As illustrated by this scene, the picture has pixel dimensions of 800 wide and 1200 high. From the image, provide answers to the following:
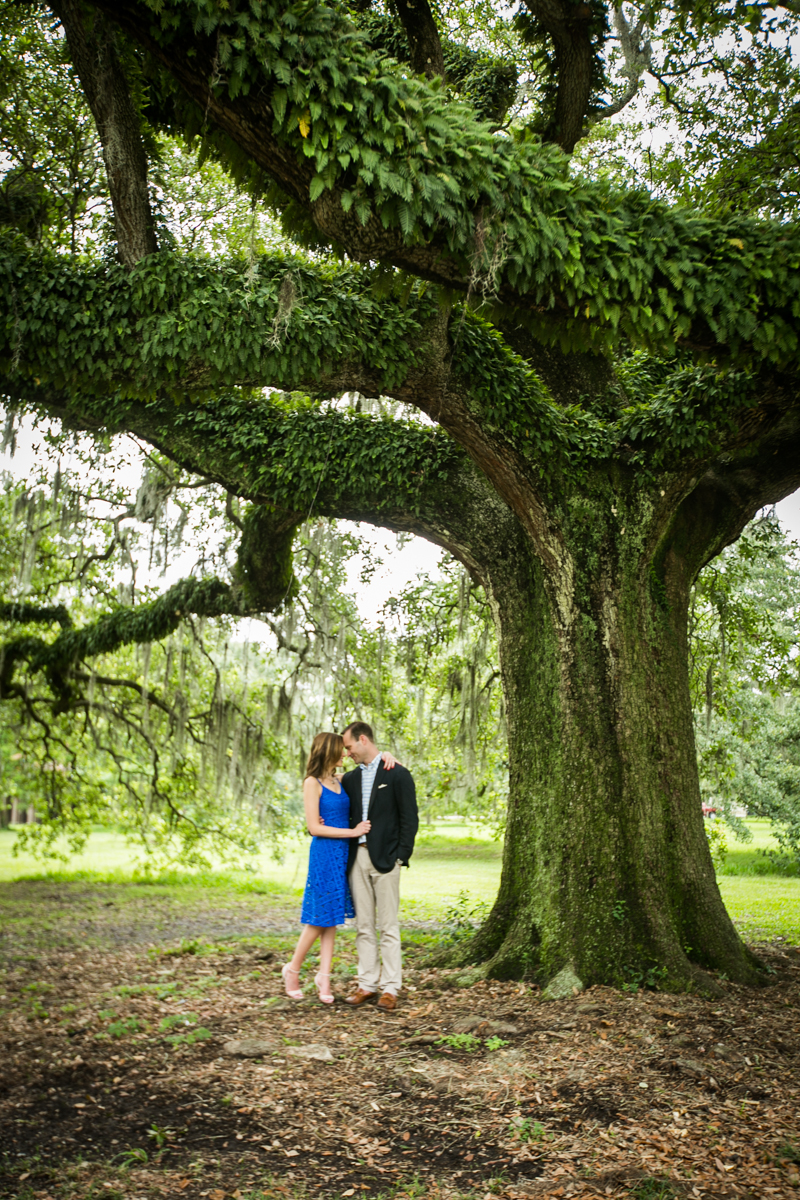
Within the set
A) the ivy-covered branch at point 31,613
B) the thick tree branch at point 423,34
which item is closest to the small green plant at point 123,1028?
the ivy-covered branch at point 31,613

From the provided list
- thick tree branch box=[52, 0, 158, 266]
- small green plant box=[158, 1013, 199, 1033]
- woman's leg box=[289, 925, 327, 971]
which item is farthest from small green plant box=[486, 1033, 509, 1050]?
thick tree branch box=[52, 0, 158, 266]

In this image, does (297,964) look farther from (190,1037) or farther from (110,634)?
(110,634)

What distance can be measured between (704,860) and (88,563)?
27.3ft

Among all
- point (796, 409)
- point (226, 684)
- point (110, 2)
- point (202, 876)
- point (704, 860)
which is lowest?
point (202, 876)

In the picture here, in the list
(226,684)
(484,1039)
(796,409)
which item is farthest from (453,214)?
(226,684)

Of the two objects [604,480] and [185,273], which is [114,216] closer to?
[185,273]

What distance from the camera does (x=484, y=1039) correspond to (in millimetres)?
4535

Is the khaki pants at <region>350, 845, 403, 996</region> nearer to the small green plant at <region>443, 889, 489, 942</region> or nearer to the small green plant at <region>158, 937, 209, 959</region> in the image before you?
the small green plant at <region>443, 889, 489, 942</region>

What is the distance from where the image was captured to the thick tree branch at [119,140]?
4.98 meters

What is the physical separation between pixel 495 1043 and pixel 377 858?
4.37 ft

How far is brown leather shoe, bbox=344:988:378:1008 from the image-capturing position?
5.29 m

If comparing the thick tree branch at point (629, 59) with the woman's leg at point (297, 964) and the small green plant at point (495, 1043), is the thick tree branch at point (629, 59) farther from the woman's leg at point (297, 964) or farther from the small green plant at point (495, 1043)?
the small green plant at point (495, 1043)

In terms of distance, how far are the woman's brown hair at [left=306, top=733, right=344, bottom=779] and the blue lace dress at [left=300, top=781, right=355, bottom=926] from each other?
95 mm

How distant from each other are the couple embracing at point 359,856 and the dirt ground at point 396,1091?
0.26 m
